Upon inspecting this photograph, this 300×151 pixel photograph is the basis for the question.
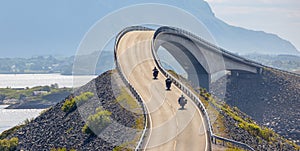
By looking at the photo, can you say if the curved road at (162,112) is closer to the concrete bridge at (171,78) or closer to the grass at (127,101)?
the concrete bridge at (171,78)

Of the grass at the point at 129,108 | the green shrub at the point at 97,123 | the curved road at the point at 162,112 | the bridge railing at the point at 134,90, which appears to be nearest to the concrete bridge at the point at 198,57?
the bridge railing at the point at 134,90

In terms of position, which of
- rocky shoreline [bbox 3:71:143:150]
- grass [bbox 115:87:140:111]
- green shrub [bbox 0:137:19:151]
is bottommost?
green shrub [bbox 0:137:19:151]

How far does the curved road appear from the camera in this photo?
39531mm

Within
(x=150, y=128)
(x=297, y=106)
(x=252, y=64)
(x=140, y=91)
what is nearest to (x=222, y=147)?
(x=150, y=128)

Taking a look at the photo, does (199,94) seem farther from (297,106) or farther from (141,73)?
(297,106)

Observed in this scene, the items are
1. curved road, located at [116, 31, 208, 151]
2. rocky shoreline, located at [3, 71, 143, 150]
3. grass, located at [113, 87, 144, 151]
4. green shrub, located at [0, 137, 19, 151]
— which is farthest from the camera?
green shrub, located at [0, 137, 19, 151]

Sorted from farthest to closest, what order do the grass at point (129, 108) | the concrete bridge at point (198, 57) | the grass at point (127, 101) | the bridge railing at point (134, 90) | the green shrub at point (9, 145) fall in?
the concrete bridge at point (198, 57)
the grass at point (127, 101)
the green shrub at point (9, 145)
the grass at point (129, 108)
the bridge railing at point (134, 90)

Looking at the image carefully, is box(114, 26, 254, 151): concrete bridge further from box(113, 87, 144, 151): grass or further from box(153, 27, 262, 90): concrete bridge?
box(113, 87, 144, 151): grass

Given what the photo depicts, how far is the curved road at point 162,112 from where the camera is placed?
130ft

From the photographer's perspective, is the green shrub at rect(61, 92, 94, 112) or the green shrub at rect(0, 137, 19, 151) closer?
the green shrub at rect(0, 137, 19, 151)

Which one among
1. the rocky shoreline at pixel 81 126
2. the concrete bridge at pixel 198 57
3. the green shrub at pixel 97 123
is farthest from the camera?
the concrete bridge at pixel 198 57

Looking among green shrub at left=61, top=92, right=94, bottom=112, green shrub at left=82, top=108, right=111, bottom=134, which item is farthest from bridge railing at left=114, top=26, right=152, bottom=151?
green shrub at left=61, top=92, right=94, bottom=112

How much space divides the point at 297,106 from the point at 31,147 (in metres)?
Answer: 64.1

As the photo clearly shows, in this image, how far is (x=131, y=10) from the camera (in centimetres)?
7069
